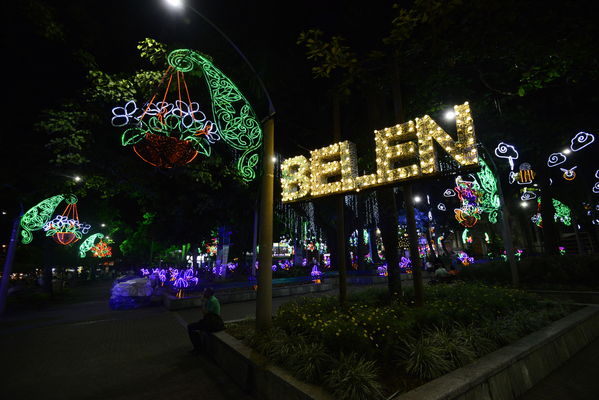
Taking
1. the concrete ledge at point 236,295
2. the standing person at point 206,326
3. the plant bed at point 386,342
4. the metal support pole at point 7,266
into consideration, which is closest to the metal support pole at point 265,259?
the plant bed at point 386,342

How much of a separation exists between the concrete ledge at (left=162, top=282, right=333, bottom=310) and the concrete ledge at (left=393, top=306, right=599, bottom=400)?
44.3 feet

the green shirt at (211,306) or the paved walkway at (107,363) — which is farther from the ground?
the green shirt at (211,306)

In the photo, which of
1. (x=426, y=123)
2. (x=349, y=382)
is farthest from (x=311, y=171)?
(x=349, y=382)

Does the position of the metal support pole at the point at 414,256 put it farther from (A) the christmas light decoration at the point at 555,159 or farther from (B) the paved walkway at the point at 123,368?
(A) the christmas light decoration at the point at 555,159

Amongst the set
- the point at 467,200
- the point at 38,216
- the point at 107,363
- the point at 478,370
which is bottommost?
the point at 107,363

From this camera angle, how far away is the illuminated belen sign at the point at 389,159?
5254 mm

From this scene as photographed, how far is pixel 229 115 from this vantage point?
644 cm

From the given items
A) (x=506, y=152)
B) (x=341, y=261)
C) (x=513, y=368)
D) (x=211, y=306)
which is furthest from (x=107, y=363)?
(x=506, y=152)

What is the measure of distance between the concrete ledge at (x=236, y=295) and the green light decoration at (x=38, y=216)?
740 cm

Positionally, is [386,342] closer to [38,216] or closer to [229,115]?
[229,115]

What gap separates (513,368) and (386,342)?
196cm

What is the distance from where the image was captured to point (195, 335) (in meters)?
7.24

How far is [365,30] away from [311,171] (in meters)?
4.42

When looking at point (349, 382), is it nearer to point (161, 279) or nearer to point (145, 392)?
point (145, 392)
